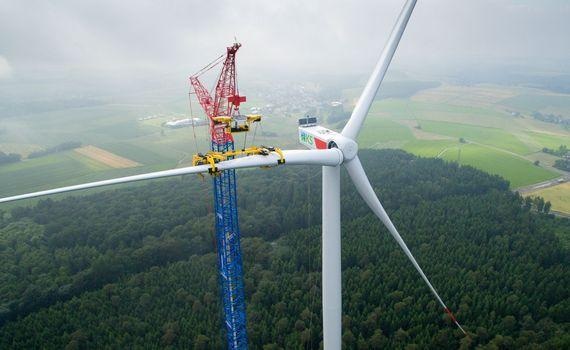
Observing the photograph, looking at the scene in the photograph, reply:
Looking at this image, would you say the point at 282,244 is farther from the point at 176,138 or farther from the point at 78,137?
the point at 78,137

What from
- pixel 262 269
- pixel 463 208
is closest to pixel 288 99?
pixel 463 208

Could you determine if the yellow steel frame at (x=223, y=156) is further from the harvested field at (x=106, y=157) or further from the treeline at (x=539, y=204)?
the harvested field at (x=106, y=157)

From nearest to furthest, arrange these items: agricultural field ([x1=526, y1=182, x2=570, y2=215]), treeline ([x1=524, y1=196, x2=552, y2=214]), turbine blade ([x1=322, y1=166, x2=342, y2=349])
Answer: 1. turbine blade ([x1=322, y1=166, x2=342, y2=349])
2. treeline ([x1=524, y1=196, x2=552, y2=214])
3. agricultural field ([x1=526, y1=182, x2=570, y2=215])

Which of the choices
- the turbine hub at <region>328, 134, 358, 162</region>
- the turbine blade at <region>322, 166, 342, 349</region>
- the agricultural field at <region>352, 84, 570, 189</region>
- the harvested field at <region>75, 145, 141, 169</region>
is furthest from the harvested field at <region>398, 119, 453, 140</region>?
the turbine hub at <region>328, 134, 358, 162</region>

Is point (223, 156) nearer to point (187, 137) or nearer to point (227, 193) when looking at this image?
point (227, 193)

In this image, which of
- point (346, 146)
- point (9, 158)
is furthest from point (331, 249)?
point (9, 158)

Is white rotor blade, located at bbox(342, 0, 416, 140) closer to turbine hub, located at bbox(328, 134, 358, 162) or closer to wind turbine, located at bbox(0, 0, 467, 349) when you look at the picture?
wind turbine, located at bbox(0, 0, 467, 349)
